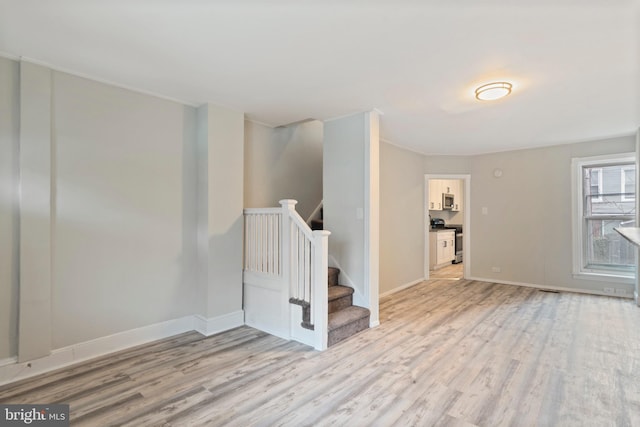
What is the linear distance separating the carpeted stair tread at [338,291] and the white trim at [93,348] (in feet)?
4.89

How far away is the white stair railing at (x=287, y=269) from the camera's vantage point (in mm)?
2801

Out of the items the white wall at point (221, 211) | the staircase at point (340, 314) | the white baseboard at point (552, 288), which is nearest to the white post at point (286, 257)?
the staircase at point (340, 314)

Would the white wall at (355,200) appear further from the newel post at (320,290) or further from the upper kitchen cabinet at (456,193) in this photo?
the upper kitchen cabinet at (456,193)

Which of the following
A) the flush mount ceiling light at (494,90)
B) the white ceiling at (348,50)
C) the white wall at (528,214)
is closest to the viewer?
the white ceiling at (348,50)

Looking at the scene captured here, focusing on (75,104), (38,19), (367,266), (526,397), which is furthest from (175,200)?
(526,397)

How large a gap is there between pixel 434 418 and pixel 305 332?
1.34 metres

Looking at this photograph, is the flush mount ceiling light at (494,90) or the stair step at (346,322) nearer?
the flush mount ceiling light at (494,90)

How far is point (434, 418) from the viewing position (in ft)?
6.09

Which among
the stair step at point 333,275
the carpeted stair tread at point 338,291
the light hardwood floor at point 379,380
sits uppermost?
the stair step at point 333,275

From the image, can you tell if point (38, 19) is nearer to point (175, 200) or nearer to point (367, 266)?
point (175, 200)

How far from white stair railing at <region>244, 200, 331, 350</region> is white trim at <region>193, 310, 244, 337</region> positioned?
0.12 meters

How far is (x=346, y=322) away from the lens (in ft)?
10.0

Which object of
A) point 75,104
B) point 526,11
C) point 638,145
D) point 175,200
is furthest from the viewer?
point 638,145

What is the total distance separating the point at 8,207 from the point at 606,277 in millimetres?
6994
